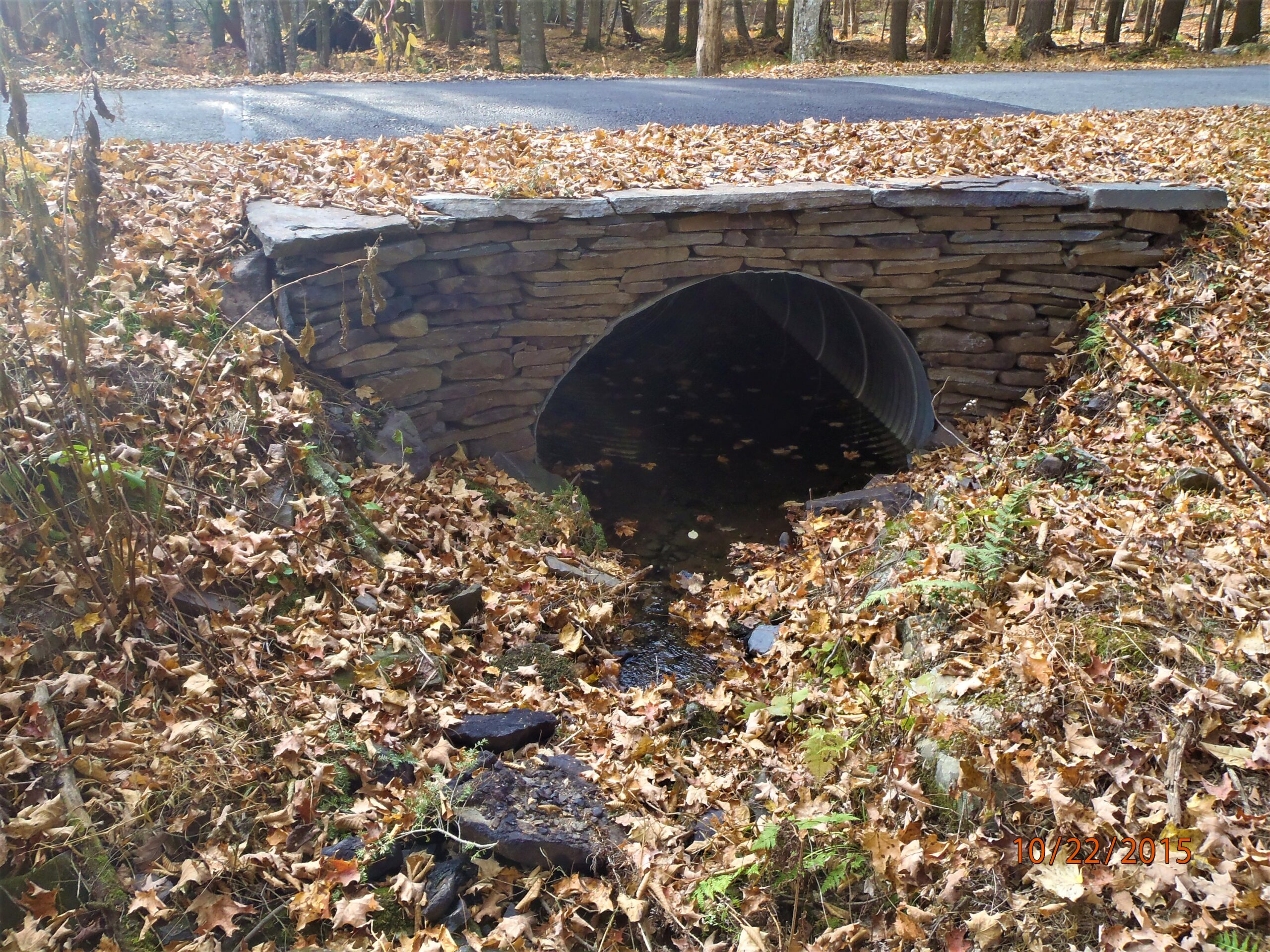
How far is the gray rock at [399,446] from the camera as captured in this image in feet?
16.3

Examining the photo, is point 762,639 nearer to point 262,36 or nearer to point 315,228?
point 315,228

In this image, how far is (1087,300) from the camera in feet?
20.4

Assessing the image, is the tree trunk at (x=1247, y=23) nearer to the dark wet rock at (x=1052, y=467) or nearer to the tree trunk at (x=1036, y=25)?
the tree trunk at (x=1036, y=25)

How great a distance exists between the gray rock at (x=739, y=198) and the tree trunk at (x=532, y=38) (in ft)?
34.4

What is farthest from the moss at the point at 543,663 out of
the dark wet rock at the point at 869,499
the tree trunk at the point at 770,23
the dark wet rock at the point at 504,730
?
the tree trunk at the point at 770,23

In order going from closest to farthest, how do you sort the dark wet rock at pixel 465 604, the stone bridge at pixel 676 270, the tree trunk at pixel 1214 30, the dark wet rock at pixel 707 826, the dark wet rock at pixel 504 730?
the dark wet rock at pixel 707 826 → the dark wet rock at pixel 504 730 → the dark wet rock at pixel 465 604 → the stone bridge at pixel 676 270 → the tree trunk at pixel 1214 30

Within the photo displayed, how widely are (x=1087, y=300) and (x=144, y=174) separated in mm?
6350

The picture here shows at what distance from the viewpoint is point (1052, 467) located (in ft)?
15.1

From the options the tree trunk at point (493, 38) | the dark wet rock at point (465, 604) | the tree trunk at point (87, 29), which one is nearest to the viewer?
the dark wet rock at point (465, 604)

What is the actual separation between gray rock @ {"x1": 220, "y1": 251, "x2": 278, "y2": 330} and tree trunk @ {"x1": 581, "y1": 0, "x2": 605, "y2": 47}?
1635 cm

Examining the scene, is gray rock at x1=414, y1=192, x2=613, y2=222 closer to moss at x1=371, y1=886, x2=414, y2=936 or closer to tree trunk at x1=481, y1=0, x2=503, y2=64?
moss at x1=371, y1=886, x2=414, y2=936

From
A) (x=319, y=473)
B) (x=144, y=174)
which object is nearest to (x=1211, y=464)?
(x=319, y=473)

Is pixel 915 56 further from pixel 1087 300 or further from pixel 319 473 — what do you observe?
pixel 319 473

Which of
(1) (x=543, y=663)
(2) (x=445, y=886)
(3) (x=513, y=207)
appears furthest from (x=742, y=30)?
(2) (x=445, y=886)
